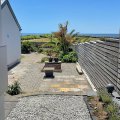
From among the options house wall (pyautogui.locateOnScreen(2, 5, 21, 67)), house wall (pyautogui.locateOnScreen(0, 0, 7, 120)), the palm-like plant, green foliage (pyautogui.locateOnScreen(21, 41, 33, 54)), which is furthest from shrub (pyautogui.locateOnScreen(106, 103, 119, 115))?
green foliage (pyautogui.locateOnScreen(21, 41, 33, 54))

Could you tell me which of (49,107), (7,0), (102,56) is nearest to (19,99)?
(49,107)

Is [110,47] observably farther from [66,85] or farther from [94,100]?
[66,85]

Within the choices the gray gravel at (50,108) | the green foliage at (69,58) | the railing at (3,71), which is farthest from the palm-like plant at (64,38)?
the railing at (3,71)

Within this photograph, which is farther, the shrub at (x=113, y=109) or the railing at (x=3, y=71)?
the shrub at (x=113, y=109)

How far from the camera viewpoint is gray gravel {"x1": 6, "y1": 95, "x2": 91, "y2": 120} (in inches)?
290

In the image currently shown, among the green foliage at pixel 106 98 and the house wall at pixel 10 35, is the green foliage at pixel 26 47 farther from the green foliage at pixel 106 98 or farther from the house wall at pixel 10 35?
the green foliage at pixel 106 98

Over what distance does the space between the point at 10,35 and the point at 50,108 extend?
14.8m

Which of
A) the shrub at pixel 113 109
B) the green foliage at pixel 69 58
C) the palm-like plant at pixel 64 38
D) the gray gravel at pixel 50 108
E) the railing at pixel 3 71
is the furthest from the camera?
the palm-like plant at pixel 64 38

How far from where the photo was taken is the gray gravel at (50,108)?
24.1ft

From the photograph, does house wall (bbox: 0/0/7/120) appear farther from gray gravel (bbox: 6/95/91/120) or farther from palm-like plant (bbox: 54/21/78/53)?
palm-like plant (bbox: 54/21/78/53)

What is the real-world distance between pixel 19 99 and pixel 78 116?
2.73m

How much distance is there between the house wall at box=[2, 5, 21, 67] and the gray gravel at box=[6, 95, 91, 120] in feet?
35.7

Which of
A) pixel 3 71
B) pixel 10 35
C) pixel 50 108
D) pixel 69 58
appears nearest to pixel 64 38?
pixel 69 58

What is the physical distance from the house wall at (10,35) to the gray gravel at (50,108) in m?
10.9
